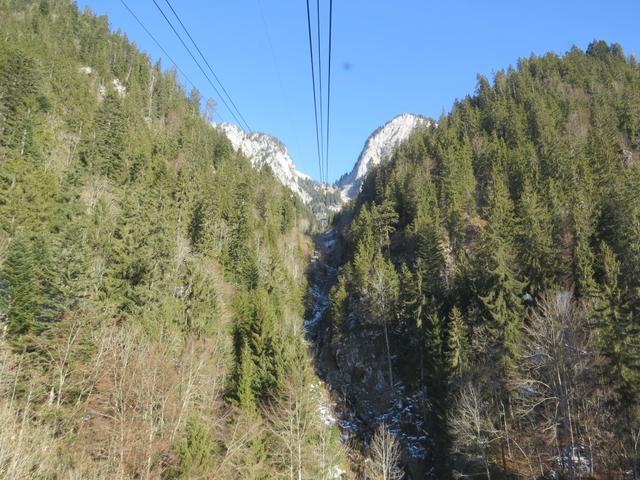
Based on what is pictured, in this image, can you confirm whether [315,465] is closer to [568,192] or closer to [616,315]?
[616,315]

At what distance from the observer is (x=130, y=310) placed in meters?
29.8

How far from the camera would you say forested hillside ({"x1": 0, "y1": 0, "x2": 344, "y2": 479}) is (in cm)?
1856

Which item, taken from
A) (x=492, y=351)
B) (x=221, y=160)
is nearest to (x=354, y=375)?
(x=492, y=351)

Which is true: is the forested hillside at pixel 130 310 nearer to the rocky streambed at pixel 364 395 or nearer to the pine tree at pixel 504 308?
the rocky streambed at pixel 364 395

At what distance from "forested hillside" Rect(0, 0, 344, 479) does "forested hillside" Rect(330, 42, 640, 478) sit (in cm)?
1136

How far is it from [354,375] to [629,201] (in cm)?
3518

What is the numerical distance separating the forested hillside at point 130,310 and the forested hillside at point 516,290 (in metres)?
11.4

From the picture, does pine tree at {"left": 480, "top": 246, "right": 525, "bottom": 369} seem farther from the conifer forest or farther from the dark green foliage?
the dark green foliage

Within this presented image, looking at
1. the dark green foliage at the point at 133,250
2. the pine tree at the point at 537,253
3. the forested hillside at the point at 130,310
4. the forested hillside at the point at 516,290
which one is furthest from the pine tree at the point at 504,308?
the dark green foliage at the point at 133,250

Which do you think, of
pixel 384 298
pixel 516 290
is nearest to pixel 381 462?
pixel 516 290

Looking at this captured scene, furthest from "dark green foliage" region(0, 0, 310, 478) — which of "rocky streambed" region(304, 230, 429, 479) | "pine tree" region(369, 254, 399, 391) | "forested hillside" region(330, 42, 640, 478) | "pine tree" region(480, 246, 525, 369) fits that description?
"pine tree" region(480, 246, 525, 369)

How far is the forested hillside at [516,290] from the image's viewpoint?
2458 cm

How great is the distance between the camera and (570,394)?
81.6 feet

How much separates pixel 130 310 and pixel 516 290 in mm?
32763
